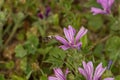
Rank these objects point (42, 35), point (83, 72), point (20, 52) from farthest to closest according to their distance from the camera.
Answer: point (42, 35) → point (20, 52) → point (83, 72)

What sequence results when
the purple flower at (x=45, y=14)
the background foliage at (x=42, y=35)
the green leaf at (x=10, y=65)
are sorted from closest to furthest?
the background foliage at (x=42, y=35) → the green leaf at (x=10, y=65) → the purple flower at (x=45, y=14)

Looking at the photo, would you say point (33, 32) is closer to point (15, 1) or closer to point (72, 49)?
point (15, 1)

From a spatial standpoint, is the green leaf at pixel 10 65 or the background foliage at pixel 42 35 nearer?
the background foliage at pixel 42 35

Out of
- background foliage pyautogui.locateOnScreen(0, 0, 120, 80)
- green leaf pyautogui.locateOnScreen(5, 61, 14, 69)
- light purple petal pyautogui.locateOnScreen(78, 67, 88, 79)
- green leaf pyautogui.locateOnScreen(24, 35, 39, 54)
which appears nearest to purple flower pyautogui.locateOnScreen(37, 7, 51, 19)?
background foliage pyautogui.locateOnScreen(0, 0, 120, 80)

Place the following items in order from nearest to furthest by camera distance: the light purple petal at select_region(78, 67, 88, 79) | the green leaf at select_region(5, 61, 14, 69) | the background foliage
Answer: the light purple petal at select_region(78, 67, 88, 79) < the background foliage < the green leaf at select_region(5, 61, 14, 69)

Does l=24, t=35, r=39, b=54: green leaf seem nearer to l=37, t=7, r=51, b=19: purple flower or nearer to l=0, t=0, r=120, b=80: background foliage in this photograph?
l=0, t=0, r=120, b=80: background foliage

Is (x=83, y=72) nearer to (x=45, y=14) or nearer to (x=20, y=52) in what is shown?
(x=20, y=52)

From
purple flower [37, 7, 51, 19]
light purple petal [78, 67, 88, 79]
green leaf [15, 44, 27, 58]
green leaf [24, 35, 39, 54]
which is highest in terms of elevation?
purple flower [37, 7, 51, 19]

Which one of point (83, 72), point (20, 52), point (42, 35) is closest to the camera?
point (83, 72)

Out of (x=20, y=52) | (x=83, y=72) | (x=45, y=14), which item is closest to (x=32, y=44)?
(x=20, y=52)

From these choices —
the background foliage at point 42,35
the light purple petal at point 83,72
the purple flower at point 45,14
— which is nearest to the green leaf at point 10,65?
the background foliage at point 42,35

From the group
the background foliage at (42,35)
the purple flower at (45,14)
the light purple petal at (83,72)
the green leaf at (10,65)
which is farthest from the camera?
the purple flower at (45,14)

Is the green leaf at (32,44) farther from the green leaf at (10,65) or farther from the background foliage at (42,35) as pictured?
the green leaf at (10,65)
